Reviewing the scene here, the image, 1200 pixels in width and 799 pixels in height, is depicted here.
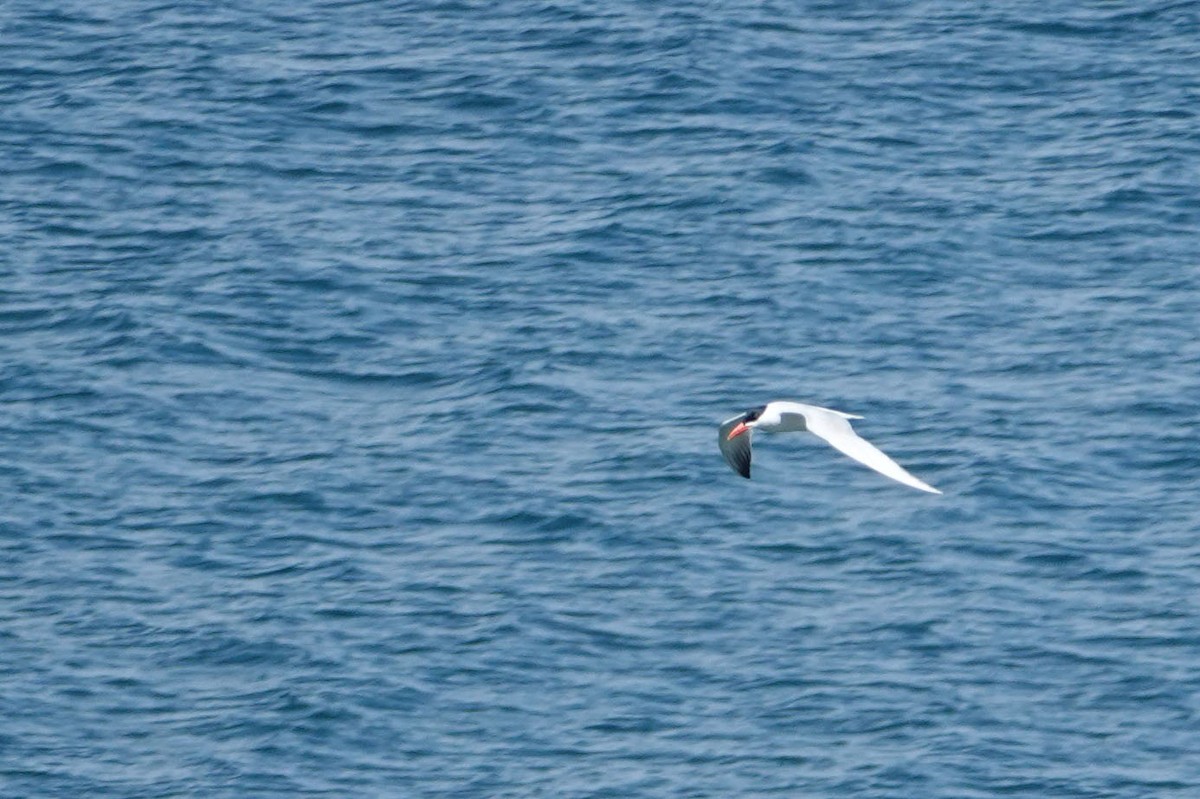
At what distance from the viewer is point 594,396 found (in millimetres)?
33375

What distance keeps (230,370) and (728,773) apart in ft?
34.2

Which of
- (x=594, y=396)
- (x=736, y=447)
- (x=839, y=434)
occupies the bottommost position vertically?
(x=594, y=396)

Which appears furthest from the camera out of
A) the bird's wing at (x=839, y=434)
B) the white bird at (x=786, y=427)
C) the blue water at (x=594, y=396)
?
the blue water at (x=594, y=396)

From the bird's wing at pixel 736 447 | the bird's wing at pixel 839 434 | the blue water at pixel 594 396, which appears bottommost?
the blue water at pixel 594 396

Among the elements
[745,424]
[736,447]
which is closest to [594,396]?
[736,447]

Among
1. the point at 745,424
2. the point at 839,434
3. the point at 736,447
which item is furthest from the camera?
the point at 736,447

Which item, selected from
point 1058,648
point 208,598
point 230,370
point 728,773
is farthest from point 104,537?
point 1058,648

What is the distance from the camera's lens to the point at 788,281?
117 ft

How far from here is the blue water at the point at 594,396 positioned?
27609 mm

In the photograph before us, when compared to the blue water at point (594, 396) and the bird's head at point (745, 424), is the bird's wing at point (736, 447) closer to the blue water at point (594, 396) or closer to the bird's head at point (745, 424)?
the bird's head at point (745, 424)

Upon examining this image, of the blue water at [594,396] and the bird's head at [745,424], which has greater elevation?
the bird's head at [745,424]

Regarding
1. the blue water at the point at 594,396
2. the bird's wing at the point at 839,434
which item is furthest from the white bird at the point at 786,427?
the blue water at the point at 594,396

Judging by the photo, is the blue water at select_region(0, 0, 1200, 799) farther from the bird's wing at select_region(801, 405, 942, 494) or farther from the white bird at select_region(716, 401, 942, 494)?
→ the bird's wing at select_region(801, 405, 942, 494)

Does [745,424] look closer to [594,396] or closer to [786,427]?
[786,427]
